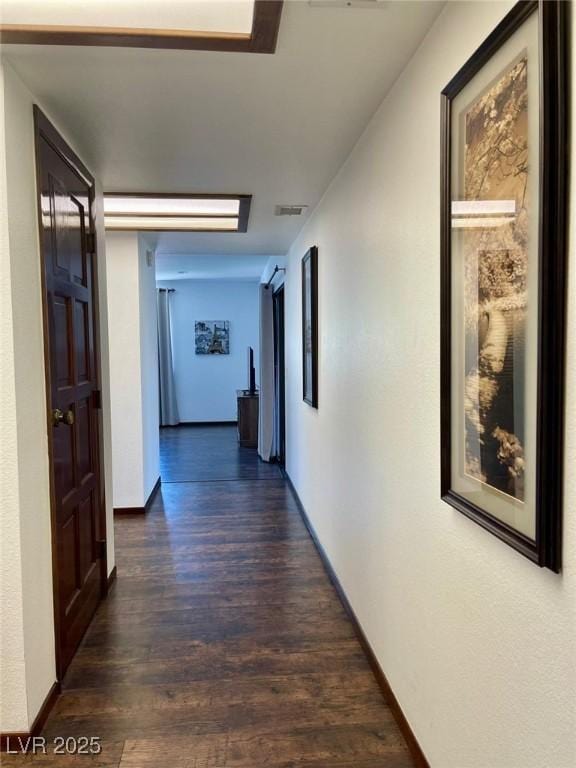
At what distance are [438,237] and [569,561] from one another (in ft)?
2.95

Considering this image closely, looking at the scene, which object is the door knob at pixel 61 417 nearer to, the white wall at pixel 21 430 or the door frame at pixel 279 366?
the white wall at pixel 21 430

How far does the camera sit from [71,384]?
2.23 m

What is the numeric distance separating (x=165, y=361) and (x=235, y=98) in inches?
278

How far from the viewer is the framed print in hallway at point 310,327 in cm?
330

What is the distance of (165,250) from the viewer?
485cm

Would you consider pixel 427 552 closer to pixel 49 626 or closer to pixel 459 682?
pixel 459 682

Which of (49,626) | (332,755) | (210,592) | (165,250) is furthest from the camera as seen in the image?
(165,250)

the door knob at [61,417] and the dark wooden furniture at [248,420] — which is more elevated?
the door knob at [61,417]

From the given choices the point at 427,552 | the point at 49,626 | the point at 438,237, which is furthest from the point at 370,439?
the point at 49,626

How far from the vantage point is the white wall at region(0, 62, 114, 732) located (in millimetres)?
1630

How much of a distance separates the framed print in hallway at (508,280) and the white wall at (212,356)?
300 inches

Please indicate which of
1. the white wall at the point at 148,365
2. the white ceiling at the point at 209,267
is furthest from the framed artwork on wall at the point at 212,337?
the white wall at the point at 148,365

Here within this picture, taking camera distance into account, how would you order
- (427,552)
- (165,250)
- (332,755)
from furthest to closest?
1. (165,250)
2. (332,755)
3. (427,552)

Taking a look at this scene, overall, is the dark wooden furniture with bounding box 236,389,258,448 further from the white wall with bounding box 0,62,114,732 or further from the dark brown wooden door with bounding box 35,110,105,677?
the white wall with bounding box 0,62,114,732
